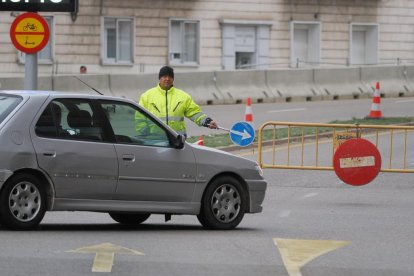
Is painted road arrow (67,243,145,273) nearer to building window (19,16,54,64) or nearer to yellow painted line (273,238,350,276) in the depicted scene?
yellow painted line (273,238,350,276)

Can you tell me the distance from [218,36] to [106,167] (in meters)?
39.3

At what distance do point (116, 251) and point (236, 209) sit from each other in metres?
2.74

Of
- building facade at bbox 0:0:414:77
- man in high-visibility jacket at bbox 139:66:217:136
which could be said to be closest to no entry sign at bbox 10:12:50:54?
man in high-visibility jacket at bbox 139:66:217:136

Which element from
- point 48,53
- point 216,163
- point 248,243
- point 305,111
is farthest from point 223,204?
point 48,53

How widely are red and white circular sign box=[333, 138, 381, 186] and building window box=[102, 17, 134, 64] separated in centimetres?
3114

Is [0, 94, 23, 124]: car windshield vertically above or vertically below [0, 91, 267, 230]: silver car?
above

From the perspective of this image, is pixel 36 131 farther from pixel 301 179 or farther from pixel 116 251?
pixel 301 179

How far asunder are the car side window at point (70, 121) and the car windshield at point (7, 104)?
0.90 feet

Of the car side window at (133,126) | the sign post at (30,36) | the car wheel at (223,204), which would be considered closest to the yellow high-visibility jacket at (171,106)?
the car wheel at (223,204)

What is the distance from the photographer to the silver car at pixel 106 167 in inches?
493

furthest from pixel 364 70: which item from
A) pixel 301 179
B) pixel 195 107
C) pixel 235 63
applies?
pixel 195 107

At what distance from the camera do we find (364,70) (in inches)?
1666

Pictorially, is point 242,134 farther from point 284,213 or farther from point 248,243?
point 248,243

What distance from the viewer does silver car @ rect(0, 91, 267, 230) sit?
1253 cm
